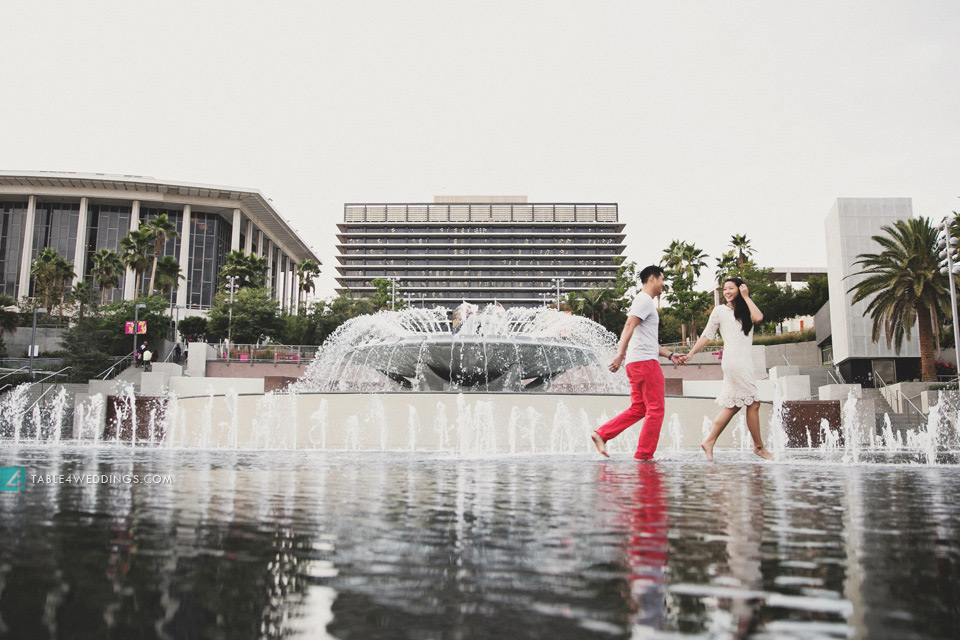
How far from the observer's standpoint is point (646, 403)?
703cm

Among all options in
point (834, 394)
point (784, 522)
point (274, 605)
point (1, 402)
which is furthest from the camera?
point (1, 402)

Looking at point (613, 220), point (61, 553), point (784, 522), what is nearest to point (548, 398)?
point (784, 522)

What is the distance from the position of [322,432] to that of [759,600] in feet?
50.5

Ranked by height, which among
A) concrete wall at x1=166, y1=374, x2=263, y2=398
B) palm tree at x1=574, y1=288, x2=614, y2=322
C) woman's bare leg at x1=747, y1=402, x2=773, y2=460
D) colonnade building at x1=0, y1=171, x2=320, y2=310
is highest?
colonnade building at x1=0, y1=171, x2=320, y2=310

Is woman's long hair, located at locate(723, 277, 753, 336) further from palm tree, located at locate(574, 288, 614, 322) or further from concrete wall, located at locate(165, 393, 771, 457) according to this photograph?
palm tree, located at locate(574, 288, 614, 322)

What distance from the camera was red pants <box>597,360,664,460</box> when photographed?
275 inches

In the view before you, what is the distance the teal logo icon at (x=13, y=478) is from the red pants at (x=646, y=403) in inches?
186

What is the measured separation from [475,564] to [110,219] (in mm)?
81594

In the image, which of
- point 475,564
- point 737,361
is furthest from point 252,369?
point 475,564

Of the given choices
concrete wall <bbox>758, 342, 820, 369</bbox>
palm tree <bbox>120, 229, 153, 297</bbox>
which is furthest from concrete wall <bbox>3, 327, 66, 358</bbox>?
concrete wall <bbox>758, 342, 820, 369</bbox>

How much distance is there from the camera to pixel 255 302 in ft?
188

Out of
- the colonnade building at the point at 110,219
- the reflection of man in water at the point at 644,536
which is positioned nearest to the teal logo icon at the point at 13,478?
the reflection of man in water at the point at 644,536

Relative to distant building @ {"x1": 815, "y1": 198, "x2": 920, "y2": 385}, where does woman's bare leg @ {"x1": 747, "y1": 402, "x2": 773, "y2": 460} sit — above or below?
below

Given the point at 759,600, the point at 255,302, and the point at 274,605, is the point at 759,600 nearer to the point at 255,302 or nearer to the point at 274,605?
the point at 274,605
